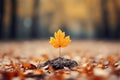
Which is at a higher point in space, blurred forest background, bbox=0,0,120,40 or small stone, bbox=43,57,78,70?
blurred forest background, bbox=0,0,120,40

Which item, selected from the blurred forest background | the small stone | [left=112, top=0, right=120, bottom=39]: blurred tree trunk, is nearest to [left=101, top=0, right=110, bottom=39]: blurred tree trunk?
the blurred forest background

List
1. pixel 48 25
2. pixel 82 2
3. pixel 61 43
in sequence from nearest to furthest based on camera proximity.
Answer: pixel 61 43 → pixel 82 2 → pixel 48 25

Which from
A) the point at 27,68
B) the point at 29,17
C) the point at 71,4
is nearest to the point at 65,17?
the point at 71,4

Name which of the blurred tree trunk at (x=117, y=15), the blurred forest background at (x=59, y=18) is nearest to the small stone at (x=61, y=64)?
the blurred forest background at (x=59, y=18)

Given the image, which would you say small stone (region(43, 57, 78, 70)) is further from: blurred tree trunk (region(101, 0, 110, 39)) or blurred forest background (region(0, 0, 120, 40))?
blurred tree trunk (region(101, 0, 110, 39))

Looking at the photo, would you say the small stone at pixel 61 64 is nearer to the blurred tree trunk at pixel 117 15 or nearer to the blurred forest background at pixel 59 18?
the blurred forest background at pixel 59 18

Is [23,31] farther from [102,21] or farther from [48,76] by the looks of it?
[48,76]

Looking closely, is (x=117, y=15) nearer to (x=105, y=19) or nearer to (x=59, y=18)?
(x=105, y=19)

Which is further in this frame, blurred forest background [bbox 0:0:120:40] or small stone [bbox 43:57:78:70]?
blurred forest background [bbox 0:0:120:40]
